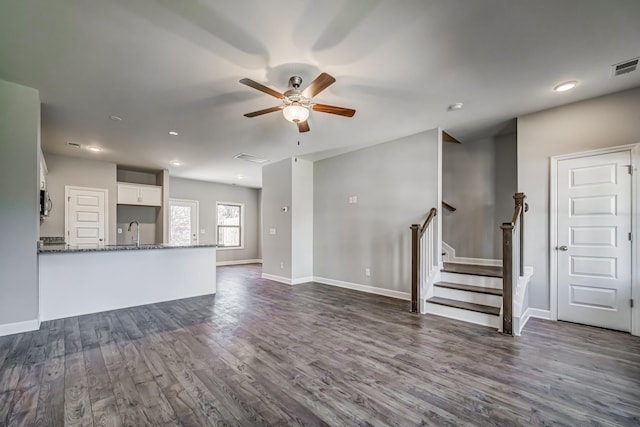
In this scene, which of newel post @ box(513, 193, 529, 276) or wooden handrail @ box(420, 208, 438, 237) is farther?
wooden handrail @ box(420, 208, 438, 237)

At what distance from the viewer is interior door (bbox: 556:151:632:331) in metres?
3.21

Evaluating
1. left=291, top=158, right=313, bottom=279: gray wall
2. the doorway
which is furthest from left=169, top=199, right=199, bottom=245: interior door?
the doorway

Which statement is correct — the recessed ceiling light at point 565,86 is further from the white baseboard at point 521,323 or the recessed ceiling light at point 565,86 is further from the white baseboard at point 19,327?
the white baseboard at point 19,327

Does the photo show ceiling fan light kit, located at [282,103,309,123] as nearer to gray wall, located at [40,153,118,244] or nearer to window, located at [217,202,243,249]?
gray wall, located at [40,153,118,244]

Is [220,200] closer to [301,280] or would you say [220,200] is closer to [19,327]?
[301,280]

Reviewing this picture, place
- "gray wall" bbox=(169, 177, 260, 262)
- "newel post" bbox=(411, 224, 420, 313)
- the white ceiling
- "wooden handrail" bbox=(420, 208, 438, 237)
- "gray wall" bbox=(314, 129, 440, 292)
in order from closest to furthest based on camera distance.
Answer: the white ceiling
"newel post" bbox=(411, 224, 420, 313)
"wooden handrail" bbox=(420, 208, 438, 237)
"gray wall" bbox=(314, 129, 440, 292)
"gray wall" bbox=(169, 177, 260, 262)

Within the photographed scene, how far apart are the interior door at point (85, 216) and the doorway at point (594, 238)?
8358 mm

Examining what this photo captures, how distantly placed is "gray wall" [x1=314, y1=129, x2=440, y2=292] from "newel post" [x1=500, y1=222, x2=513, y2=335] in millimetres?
1275

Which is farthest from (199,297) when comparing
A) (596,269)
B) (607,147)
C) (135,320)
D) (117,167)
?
(607,147)

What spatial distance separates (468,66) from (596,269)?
291 centimetres

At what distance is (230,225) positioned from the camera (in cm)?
947

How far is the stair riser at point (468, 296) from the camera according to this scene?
3.66 m

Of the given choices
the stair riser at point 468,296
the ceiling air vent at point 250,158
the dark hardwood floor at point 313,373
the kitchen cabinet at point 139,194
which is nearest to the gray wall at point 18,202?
the dark hardwood floor at point 313,373

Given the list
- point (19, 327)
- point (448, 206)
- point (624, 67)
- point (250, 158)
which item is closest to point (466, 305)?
point (448, 206)
